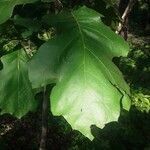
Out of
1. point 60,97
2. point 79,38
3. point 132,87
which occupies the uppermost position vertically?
point 79,38

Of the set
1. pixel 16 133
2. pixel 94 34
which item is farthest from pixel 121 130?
pixel 94 34

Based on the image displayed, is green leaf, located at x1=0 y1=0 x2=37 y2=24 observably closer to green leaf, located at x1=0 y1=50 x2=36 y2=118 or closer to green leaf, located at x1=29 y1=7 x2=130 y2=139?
green leaf, located at x1=29 y1=7 x2=130 y2=139

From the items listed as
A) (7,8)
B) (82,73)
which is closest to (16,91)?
(7,8)

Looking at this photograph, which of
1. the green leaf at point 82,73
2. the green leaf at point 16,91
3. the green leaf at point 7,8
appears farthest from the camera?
the green leaf at point 16,91

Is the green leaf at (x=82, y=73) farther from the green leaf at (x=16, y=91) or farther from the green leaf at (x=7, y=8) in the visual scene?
the green leaf at (x=16, y=91)

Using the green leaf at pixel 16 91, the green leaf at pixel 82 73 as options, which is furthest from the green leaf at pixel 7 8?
the green leaf at pixel 16 91

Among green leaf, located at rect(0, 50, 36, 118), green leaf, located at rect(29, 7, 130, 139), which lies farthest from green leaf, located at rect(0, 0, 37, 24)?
green leaf, located at rect(0, 50, 36, 118)

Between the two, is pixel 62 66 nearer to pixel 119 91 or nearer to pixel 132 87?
pixel 119 91
